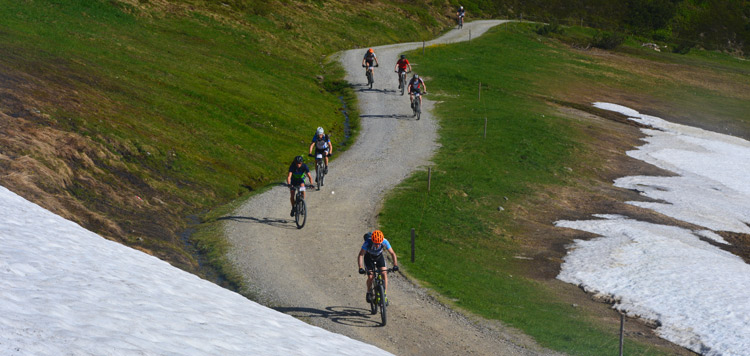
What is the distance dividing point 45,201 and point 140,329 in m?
12.2

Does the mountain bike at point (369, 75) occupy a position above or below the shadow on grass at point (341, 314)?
above

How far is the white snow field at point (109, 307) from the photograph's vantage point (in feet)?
32.2

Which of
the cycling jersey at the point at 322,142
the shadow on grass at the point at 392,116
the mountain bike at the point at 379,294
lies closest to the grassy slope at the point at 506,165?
the shadow on grass at the point at 392,116

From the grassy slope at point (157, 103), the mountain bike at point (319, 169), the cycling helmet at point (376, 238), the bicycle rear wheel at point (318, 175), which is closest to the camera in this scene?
the cycling helmet at point (376, 238)

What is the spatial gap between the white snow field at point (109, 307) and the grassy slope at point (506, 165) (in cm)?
707

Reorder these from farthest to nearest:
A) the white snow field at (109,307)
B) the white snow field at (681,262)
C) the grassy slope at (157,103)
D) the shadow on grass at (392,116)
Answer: the shadow on grass at (392,116) < the grassy slope at (157,103) < the white snow field at (681,262) < the white snow field at (109,307)

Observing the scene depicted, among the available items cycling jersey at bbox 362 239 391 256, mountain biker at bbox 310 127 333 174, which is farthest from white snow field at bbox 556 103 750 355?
mountain biker at bbox 310 127 333 174

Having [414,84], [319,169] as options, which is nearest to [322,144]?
[319,169]

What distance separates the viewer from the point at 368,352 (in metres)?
15.6

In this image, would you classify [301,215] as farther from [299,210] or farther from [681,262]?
[681,262]

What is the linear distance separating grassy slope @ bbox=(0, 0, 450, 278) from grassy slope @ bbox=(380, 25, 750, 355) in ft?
27.8

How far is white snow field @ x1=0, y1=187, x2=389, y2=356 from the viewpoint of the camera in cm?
981

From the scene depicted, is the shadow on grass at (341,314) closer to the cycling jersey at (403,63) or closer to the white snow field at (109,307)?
the white snow field at (109,307)

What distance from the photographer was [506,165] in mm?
40000
